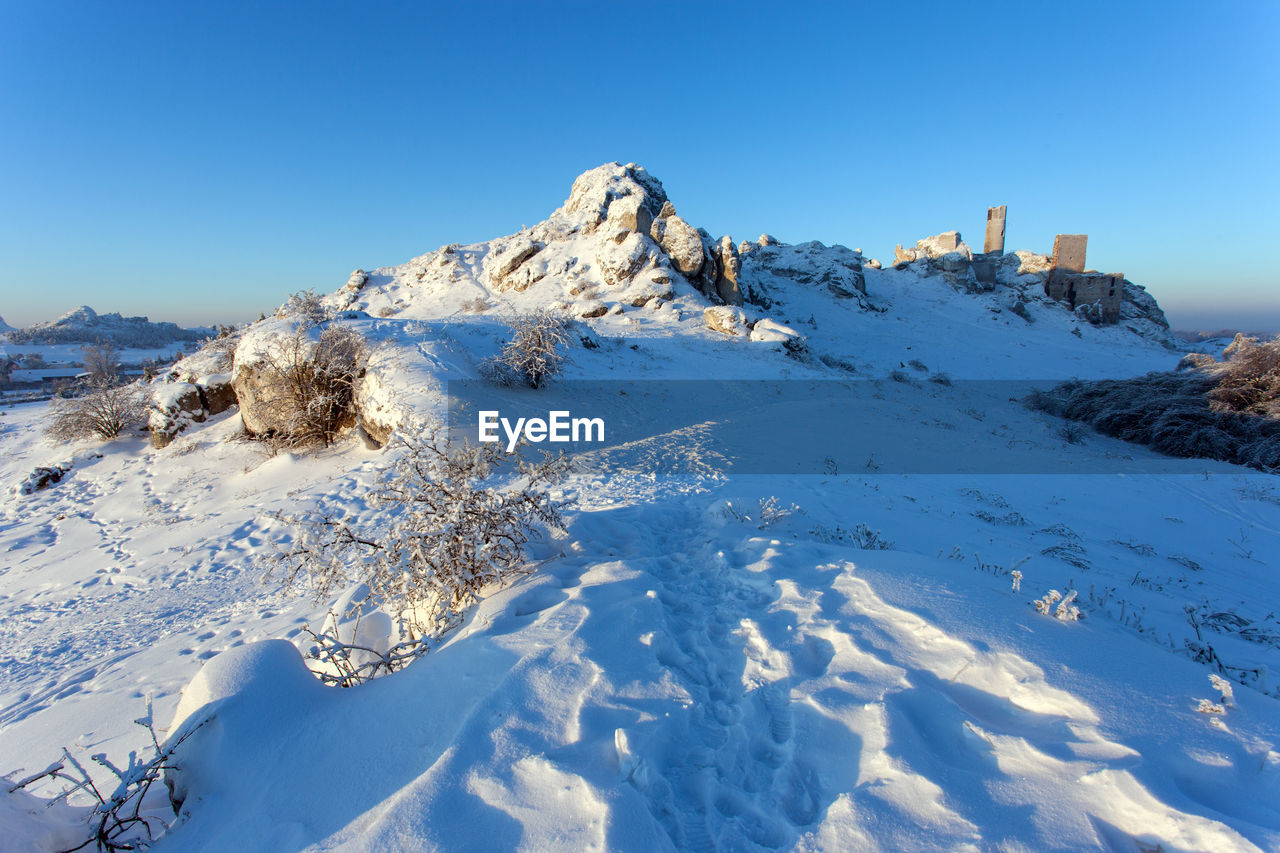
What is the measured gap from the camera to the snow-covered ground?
1.53 meters

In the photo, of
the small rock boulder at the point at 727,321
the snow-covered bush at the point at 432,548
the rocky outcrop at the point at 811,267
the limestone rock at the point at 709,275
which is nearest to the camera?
the snow-covered bush at the point at 432,548

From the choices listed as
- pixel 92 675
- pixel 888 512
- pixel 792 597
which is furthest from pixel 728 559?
pixel 92 675

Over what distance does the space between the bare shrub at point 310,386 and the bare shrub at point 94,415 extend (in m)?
4.38

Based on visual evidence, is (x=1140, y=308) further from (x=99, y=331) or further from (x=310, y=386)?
(x=99, y=331)

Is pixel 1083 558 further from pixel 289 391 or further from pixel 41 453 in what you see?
pixel 41 453

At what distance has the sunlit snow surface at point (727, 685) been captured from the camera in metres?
1.52

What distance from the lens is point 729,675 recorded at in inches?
95.0

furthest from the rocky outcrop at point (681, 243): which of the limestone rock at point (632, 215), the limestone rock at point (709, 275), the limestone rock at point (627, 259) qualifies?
the limestone rock at point (627, 259)

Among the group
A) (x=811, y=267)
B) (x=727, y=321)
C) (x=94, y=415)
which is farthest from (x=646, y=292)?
(x=811, y=267)

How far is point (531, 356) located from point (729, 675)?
9.23 m

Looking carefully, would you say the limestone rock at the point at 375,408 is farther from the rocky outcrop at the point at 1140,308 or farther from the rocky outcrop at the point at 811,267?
the rocky outcrop at the point at 1140,308

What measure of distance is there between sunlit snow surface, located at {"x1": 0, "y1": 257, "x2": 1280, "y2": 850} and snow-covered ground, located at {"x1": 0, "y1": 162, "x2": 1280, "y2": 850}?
0.5 inches

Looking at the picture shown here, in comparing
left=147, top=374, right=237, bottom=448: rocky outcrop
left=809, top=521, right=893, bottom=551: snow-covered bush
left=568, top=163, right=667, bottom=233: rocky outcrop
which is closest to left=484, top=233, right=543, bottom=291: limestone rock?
left=568, top=163, right=667, bottom=233: rocky outcrop

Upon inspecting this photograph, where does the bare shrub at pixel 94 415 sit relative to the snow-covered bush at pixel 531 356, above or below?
below
